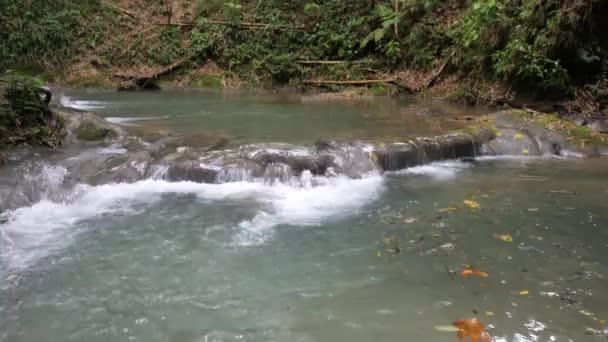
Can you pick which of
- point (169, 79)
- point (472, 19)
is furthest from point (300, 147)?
point (169, 79)

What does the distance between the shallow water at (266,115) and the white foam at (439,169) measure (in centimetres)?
79

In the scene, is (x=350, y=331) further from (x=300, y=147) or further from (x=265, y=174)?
(x=300, y=147)

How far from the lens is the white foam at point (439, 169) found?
8.01m

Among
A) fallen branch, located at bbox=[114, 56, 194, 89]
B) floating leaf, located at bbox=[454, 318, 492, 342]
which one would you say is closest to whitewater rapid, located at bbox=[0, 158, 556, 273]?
floating leaf, located at bbox=[454, 318, 492, 342]

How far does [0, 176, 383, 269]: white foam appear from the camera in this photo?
532cm

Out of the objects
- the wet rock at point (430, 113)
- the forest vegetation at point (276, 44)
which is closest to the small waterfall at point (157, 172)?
the wet rock at point (430, 113)

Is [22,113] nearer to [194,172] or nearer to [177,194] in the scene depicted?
[194,172]

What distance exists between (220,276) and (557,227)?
12.3ft

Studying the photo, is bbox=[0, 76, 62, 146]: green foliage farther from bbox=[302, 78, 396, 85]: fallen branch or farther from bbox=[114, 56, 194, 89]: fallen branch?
bbox=[302, 78, 396, 85]: fallen branch

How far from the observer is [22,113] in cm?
827

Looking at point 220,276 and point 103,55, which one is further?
point 103,55

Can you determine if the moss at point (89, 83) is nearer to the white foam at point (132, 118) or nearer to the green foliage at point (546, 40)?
the white foam at point (132, 118)

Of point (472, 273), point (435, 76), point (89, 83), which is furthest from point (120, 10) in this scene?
point (472, 273)

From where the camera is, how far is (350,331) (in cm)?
355
